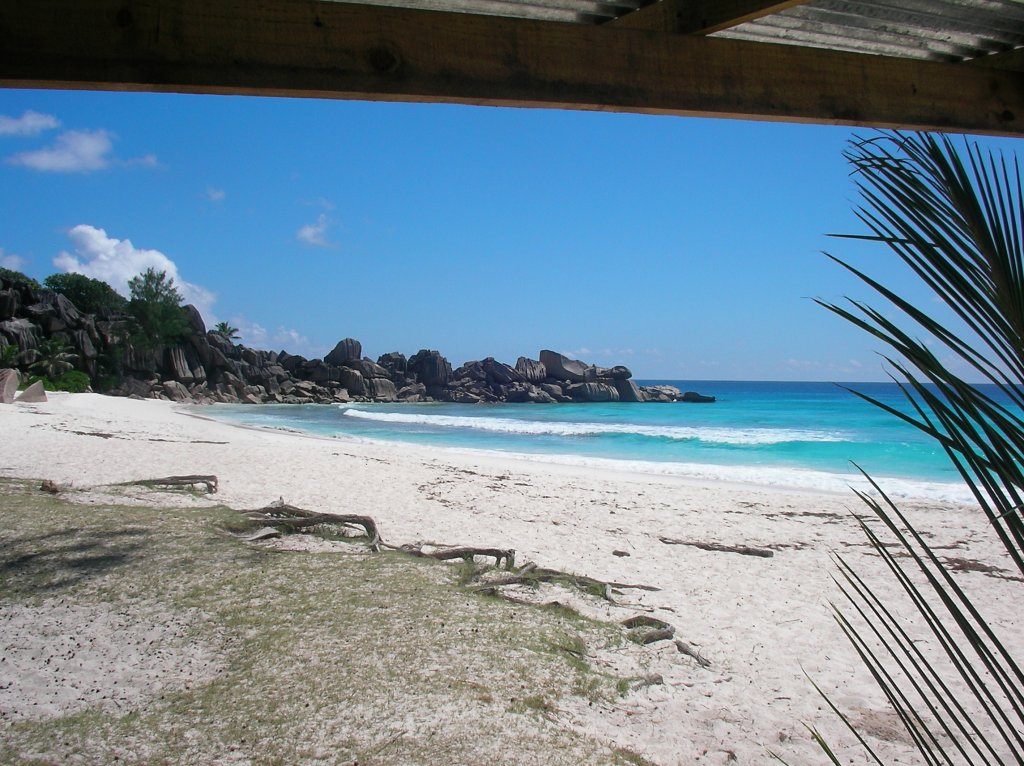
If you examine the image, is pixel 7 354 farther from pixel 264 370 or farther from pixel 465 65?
pixel 465 65

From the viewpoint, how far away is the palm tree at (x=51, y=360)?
125 ft

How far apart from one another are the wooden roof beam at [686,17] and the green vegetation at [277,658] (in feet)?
9.06

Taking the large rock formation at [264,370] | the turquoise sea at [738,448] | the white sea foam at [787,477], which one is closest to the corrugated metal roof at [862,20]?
the turquoise sea at [738,448]

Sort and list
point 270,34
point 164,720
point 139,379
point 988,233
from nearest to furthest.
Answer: point 988,233 < point 270,34 < point 164,720 < point 139,379

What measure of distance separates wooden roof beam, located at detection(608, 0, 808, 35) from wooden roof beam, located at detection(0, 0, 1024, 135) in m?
0.06

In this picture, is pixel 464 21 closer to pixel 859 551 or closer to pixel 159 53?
pixel 159 53

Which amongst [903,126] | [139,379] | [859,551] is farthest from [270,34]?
[139,379]

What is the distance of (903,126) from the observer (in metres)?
2.84

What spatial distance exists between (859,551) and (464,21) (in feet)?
22.5

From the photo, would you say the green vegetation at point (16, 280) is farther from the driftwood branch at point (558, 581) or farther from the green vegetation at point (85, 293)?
the driftwood branch at point (558, 581)

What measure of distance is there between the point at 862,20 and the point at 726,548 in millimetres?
5328

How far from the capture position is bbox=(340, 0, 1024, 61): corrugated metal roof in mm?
2506

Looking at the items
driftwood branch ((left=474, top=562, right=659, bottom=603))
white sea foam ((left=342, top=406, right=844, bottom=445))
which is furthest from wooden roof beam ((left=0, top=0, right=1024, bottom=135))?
white sea foam ((left=342, top=406, right=844, bottom=445))

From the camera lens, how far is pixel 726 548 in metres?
6.89
